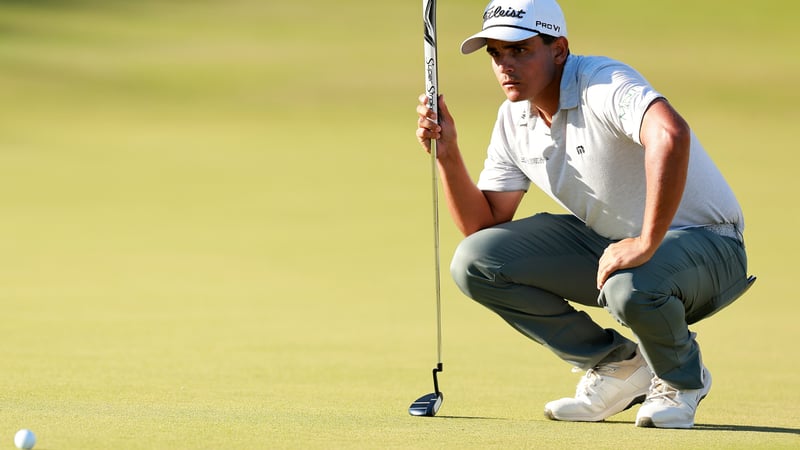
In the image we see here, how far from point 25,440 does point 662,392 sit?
6.42ft

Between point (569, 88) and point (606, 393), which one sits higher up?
point (569, 88)

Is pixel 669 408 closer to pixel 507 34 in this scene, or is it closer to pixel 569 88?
pixel 569 88

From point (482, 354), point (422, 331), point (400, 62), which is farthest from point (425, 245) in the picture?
point (400, 62)

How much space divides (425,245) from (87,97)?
13.0 m

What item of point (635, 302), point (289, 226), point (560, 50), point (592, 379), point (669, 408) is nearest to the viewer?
point (635, 302)

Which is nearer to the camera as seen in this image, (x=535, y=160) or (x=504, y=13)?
(x=504, y=13)

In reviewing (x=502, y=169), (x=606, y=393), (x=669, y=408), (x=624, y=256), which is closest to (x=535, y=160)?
(x=502, y=169)

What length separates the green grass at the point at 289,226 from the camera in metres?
4.36

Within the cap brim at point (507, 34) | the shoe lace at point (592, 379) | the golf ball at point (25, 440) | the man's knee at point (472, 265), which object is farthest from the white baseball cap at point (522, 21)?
the golf ball at point (25, 440)

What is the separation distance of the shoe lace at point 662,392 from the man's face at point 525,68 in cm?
99

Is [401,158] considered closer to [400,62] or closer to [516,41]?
[400,62]

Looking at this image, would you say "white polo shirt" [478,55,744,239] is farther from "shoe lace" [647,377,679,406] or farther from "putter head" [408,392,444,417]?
"putter head" [408,392,444,417]

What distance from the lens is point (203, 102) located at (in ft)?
74.5

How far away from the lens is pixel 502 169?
4699 millimetres
